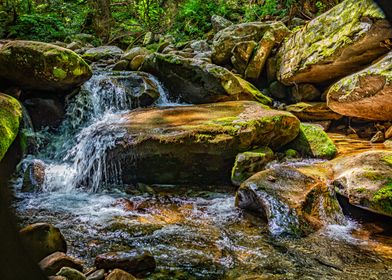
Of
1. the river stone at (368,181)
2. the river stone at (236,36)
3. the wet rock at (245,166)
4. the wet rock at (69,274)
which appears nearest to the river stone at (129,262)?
the wet rock at (69,274)

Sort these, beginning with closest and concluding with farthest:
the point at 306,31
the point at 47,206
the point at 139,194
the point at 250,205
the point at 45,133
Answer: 1. the point at 250,205
2. the point at 47,206
3. the point at 139,194
4. the point at 45,133
5. the point at 306,31

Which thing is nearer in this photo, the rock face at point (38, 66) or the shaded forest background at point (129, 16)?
the rock face at point (38, 66)

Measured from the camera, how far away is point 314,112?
29.3ft

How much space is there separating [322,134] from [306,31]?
3.67 meters

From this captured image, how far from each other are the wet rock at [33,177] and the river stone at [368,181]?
5237 mm

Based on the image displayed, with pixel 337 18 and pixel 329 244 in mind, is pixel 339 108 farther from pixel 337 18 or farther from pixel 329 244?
pixel 329 244

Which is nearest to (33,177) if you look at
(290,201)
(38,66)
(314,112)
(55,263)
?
(38,66)

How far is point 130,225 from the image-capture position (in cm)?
427

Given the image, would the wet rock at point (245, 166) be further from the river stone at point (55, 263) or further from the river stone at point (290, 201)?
the river stone at point (55, 263)

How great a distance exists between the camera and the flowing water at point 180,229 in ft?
10.5

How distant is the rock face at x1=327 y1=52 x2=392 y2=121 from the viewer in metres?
6.11

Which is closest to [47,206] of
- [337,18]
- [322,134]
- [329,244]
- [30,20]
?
[329,244]

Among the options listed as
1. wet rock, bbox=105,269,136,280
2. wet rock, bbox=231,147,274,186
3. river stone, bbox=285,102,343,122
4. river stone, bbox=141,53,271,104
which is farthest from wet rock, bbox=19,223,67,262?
river stone, bbox=285,102,343,122

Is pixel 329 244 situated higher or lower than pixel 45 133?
lower
